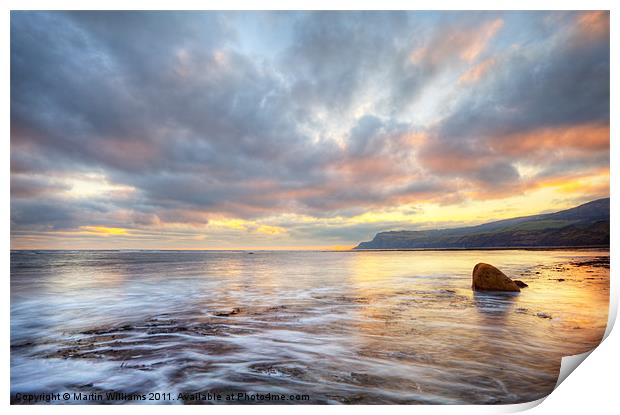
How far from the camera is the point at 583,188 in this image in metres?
5.26

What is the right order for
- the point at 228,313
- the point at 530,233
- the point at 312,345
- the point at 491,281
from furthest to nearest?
the point at 530,233 → the point at 491,281 → the point at 228,313 → the point at 312,345

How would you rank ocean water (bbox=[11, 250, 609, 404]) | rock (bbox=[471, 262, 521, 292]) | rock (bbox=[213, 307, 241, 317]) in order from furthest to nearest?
rock (bbox=[471, 262, 521, 292]), rock (bbox=[213, 307, 241, 317]), ocean water (bbox=[11, 250, 609, 404])

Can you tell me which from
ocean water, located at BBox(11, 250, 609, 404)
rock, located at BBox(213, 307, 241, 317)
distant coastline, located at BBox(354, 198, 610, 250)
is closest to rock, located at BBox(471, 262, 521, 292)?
ocean water, located at BBox(11, 250, 609, 404)

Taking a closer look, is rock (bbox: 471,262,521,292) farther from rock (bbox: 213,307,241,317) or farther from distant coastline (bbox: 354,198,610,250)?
rock (bbox: 213,307,241,317)


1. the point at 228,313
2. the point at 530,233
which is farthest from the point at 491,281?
the point at 530,233

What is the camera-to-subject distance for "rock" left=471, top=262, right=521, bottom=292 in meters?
6.81

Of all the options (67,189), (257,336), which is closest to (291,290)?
(257,336)

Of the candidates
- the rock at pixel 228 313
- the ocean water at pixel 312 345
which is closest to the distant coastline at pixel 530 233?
the ocean water at pixel 312 345

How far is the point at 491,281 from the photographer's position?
22.7 feet

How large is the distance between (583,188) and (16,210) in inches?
361

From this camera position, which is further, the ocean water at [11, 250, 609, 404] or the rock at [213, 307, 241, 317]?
the rock at [213, 307, 241, 317]

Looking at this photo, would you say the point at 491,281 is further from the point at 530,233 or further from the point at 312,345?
the point at 530,233

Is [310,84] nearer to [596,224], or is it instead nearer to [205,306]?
[205,306]
